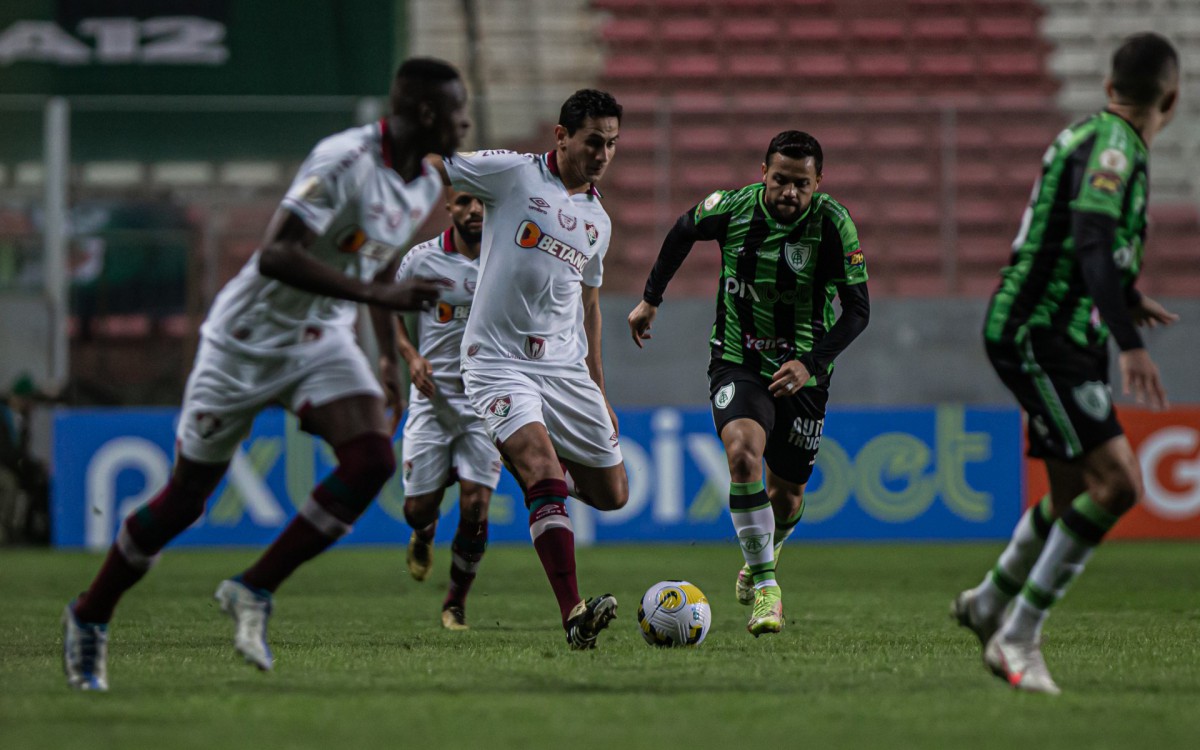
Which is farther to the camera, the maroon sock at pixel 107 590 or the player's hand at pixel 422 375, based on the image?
the player's hand at pixel 422 375

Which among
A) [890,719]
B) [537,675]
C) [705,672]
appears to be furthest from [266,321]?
[890,719]

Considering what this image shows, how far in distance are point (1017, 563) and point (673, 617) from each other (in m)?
1.58

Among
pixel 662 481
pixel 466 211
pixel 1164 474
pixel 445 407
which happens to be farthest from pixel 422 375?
pixel 1164 474

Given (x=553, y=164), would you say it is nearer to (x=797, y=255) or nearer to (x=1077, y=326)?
(x=797, y=255)

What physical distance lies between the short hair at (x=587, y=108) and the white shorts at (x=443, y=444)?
6.73 feet

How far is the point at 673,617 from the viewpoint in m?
6.27

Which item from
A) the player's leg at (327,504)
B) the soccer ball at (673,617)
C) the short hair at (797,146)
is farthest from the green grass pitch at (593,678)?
the short hair at (797,146)

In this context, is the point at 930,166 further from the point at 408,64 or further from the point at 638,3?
the point at 408,64

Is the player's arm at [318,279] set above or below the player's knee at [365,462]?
above

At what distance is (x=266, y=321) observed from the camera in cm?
504

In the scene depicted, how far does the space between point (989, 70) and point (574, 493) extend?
1346 centimetres

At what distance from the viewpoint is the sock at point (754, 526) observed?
6.94 m

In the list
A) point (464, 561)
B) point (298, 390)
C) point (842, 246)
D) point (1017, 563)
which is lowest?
point (464, 561)

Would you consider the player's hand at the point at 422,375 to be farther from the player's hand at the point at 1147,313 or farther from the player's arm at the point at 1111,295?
the player's arm at the point at 1111,295
